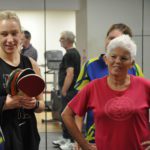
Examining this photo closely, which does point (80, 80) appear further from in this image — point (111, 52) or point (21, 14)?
point (21, 14)

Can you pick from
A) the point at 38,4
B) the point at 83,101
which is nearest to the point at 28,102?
the point at 83,101

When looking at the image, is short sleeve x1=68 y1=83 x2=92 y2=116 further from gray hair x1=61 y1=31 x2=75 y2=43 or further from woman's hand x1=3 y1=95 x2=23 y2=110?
gray hair x1=61 y1=31 x2=75 y2=43

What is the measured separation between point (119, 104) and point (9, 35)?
57 centimetres

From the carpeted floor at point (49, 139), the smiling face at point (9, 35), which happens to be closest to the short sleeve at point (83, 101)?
the smiling face at point (9, 35)

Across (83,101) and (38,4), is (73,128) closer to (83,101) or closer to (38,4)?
(83,101)

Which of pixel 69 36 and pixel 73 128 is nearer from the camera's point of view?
pixel 73 128

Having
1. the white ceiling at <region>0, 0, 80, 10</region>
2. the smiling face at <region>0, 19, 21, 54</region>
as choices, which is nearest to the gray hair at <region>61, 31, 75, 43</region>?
the white ceiling at <region>0, 0, 80, 10</region>

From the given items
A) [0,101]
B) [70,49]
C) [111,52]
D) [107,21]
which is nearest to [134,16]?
[107,21]

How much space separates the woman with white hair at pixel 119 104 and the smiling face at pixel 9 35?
381 millimetres

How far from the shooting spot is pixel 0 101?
1.42m

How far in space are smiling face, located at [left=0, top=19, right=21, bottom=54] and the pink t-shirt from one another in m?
0.41

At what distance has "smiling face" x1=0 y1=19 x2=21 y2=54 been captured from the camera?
4.91 ft

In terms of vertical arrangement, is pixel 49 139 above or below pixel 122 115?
below

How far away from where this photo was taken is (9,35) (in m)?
1.51
